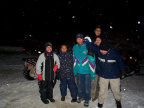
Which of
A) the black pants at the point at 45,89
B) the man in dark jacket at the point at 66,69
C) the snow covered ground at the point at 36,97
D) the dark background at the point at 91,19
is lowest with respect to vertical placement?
the snow covered ground at the point at 36,97

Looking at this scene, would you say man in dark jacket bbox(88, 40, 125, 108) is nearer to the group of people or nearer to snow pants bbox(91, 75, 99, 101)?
the group of people

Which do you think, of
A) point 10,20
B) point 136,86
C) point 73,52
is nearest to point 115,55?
point 73,52

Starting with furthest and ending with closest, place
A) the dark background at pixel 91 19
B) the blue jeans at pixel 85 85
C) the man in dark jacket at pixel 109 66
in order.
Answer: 1. the dark background at pixel 91 19
2. the blue jeans at pixel 85 85
3. the man in dark jacket at pixel 109 66

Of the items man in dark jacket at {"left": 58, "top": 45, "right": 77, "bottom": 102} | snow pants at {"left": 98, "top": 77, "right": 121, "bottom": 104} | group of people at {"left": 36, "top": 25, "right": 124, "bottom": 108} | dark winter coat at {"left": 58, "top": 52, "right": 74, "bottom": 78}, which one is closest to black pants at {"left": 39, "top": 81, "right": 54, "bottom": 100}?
group of people at {"left": 36, "top": 25, "right": 124, "bottom": 108}

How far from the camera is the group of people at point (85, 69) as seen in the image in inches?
130

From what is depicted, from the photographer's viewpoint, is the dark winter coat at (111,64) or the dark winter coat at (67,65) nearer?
the dark winter coat at (111,64)

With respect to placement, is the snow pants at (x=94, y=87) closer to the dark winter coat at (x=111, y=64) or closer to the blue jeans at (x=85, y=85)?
the blue jeans at (x=85, y=85)

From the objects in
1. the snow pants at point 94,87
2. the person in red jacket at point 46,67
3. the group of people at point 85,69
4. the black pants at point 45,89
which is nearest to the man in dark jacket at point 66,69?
the group of people at point 85,69

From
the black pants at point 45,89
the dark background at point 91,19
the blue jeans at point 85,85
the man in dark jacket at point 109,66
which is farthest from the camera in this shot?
the dark background at point 91,19

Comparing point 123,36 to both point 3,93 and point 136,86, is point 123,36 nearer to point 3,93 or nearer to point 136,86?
point 136,86

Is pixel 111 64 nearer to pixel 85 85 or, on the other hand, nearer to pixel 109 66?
pixel 109 66

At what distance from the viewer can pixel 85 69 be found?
357 cm

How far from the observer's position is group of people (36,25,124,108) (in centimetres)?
330

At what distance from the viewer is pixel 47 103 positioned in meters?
3.83
